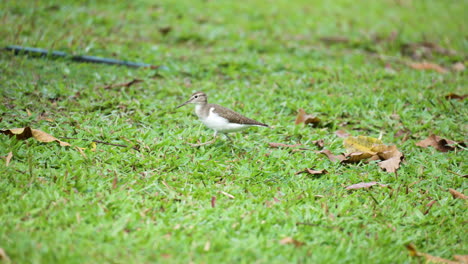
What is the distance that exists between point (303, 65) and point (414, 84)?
1.83 meters

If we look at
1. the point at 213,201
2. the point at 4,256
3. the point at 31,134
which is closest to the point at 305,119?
the point at 213,201

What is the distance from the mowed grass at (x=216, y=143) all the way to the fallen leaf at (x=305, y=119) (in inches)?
6.0

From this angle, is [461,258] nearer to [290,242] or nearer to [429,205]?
[429,205]

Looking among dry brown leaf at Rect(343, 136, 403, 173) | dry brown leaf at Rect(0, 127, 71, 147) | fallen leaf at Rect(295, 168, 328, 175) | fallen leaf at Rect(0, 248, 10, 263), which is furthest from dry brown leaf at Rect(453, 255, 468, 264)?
dry brown leaf at Rect(0, 127, 71, 147)

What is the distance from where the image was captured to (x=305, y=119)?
6176mm

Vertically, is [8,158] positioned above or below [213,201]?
above

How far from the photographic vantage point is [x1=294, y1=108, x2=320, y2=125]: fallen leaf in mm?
6170

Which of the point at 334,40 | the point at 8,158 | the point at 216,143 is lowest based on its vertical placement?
the point at 216,143

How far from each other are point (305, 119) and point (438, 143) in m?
1.64

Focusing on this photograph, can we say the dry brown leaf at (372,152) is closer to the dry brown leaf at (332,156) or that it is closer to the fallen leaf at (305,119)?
the dry brown leaf at (332,156)

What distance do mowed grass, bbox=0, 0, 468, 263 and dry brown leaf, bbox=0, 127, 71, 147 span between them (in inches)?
3.0

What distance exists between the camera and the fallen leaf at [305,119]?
6.17m

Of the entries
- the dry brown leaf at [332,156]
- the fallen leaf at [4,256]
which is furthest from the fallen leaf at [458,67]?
the fallen leaf at [4,256]

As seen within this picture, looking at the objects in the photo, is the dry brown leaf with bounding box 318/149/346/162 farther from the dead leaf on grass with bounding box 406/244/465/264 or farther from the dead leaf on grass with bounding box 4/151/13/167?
the dead leaf on grass with bounding box 4/151/13/167
